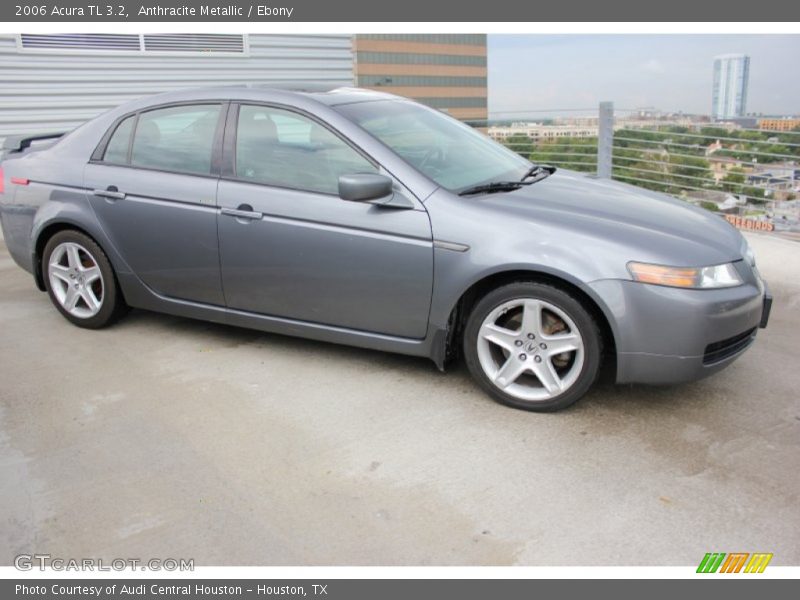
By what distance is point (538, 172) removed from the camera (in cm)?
459

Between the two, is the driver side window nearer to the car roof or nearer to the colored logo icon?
the car roof

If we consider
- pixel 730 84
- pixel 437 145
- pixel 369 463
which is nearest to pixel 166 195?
pixel 437 145

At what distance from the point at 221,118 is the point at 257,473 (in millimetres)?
2206

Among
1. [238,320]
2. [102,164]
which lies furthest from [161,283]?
[102,164]

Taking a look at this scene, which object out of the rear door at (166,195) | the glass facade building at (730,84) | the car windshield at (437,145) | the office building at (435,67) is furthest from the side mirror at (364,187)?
the office building at (435,67)

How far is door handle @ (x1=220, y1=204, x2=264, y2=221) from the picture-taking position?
4094 millimetres

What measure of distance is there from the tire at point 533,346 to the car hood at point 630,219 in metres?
0.37

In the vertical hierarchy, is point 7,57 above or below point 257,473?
above

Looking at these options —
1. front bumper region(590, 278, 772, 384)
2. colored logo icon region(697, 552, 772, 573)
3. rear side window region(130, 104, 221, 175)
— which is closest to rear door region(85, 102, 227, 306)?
rear side window region(130, 104, 221, 175)

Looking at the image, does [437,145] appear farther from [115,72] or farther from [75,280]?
[115,72]

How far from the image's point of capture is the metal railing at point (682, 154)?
24.6ft

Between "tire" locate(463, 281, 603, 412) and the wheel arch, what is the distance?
4cm

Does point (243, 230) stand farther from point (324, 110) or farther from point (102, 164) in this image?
point (102, 164)

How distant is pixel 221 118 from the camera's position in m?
4.31
